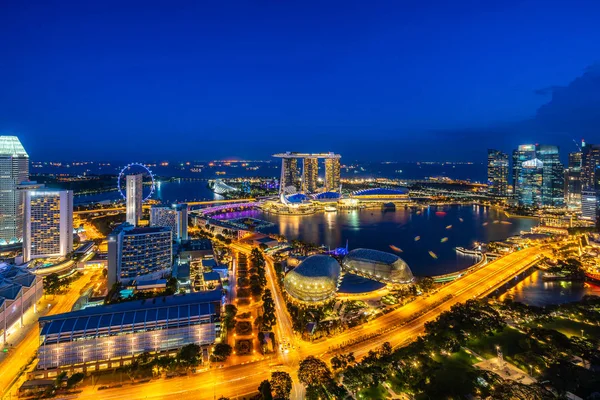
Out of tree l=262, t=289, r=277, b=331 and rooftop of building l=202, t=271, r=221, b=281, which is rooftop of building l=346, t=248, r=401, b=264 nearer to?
tree l=262, t=289, r=277, b=331

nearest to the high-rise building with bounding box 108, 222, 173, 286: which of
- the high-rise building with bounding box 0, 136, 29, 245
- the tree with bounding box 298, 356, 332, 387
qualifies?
the tree with bounding box 298, 356, 332, 387

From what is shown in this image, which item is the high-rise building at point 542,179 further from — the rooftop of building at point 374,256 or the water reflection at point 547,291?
the rooftop of building at point 374,256

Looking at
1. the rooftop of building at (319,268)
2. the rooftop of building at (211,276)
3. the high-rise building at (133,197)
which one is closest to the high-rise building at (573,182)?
the rooftop of building at (319,268)

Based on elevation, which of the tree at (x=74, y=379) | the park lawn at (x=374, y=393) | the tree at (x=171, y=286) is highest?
the tree at (x=171, y=286)

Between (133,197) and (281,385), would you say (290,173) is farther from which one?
(281,385)

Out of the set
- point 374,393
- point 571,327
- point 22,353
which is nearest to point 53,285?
point 22,353

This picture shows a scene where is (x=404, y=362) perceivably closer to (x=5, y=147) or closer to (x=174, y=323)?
(x=174, y=323)
